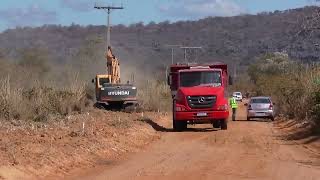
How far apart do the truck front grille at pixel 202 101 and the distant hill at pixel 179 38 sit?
71399mm

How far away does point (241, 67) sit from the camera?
5325 inches

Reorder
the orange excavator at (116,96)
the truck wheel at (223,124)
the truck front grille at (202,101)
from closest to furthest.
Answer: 1. the truck front grille at (202,101)
2. the truck wheel at (223,124)
3. the orange excavator at (116,96)

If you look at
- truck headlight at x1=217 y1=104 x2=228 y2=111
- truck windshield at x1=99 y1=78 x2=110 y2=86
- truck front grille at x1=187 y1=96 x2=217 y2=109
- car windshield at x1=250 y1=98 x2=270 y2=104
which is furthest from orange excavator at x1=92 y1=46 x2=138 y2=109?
truck headlight at x1=217 y1=104 x2=228 y2=111

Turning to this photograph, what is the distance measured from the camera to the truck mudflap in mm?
32062

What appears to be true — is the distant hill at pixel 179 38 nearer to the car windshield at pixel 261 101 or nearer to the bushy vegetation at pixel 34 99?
the car windshield at pixel 261 101

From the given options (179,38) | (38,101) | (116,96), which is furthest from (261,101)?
(179,38)

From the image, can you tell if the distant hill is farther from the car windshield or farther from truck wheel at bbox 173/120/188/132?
truck wheel at bbox 173/120/188/132

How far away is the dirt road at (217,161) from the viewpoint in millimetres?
16906

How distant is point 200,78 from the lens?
3288 cm

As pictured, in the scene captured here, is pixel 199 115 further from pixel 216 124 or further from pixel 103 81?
pixel 103 81

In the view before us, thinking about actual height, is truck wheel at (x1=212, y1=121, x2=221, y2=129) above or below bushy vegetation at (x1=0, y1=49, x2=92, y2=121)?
below

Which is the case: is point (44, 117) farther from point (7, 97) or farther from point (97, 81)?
point (97, 81)

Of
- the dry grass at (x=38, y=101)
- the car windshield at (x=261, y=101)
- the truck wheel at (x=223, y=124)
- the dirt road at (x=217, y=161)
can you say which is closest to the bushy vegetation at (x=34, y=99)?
the dry grass at (x=38, y=101)

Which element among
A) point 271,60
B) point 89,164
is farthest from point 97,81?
point 271,60
